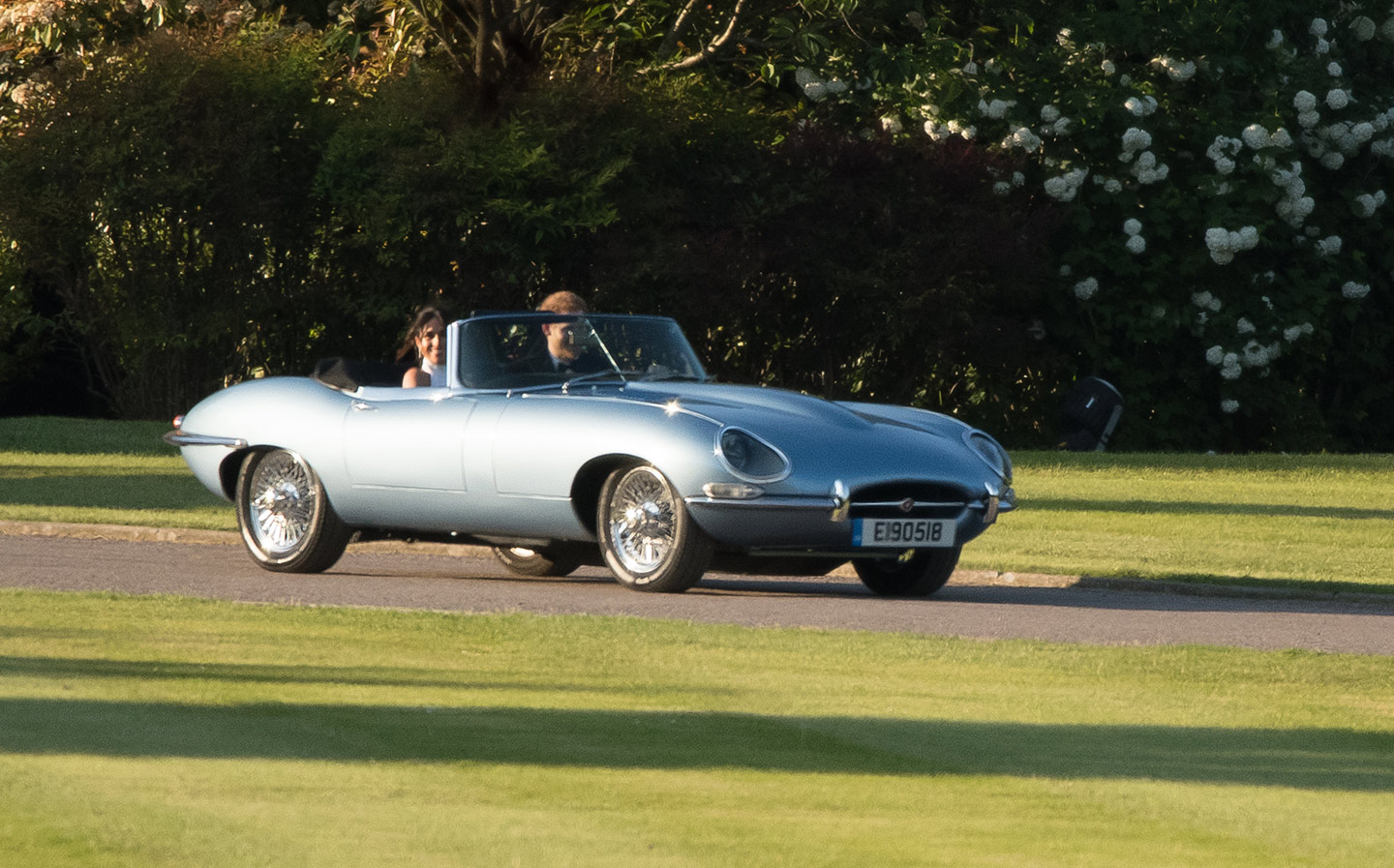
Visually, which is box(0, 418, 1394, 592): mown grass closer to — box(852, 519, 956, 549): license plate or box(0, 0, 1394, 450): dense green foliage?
box(852, 519, 956, 549): license plate

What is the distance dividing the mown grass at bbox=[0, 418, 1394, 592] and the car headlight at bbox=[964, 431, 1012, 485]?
1273mm

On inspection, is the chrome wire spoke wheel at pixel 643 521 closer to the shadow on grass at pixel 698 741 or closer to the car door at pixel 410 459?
the car door at pixel 410 459

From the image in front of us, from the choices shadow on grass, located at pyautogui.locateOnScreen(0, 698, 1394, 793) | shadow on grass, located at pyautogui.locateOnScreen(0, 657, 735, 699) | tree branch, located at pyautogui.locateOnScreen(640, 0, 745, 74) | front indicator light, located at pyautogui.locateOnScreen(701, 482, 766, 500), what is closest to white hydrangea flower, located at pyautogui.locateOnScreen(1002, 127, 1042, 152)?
tree branch, located at pyautogui.locateOnScreen(640, 0, 745, 74)

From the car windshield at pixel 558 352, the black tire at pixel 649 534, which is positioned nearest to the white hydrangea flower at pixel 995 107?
the car windshield at pixel 558 352

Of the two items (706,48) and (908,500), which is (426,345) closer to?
(908,500)

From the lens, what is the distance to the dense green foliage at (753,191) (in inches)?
974

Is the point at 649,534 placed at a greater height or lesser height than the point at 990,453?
lesser

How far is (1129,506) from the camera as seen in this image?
57.5 feet

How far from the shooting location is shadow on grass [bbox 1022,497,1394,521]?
17.0 metres

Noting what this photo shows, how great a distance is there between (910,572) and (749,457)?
146 cm

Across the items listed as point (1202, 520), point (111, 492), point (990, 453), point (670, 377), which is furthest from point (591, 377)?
point (111, 492)

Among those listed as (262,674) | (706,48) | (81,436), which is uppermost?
(706,48)

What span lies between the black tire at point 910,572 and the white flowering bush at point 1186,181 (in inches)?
580

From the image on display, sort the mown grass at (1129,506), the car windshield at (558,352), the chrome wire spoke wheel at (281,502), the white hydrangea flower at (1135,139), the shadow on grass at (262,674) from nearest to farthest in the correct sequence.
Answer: the shadow on grass at (262,674) → the car windshield at (558,352) → the chrome wire spoke wheel at (281,502) → the mown grass at (1129,506) → the white hydrangea flower at (1135,139)
